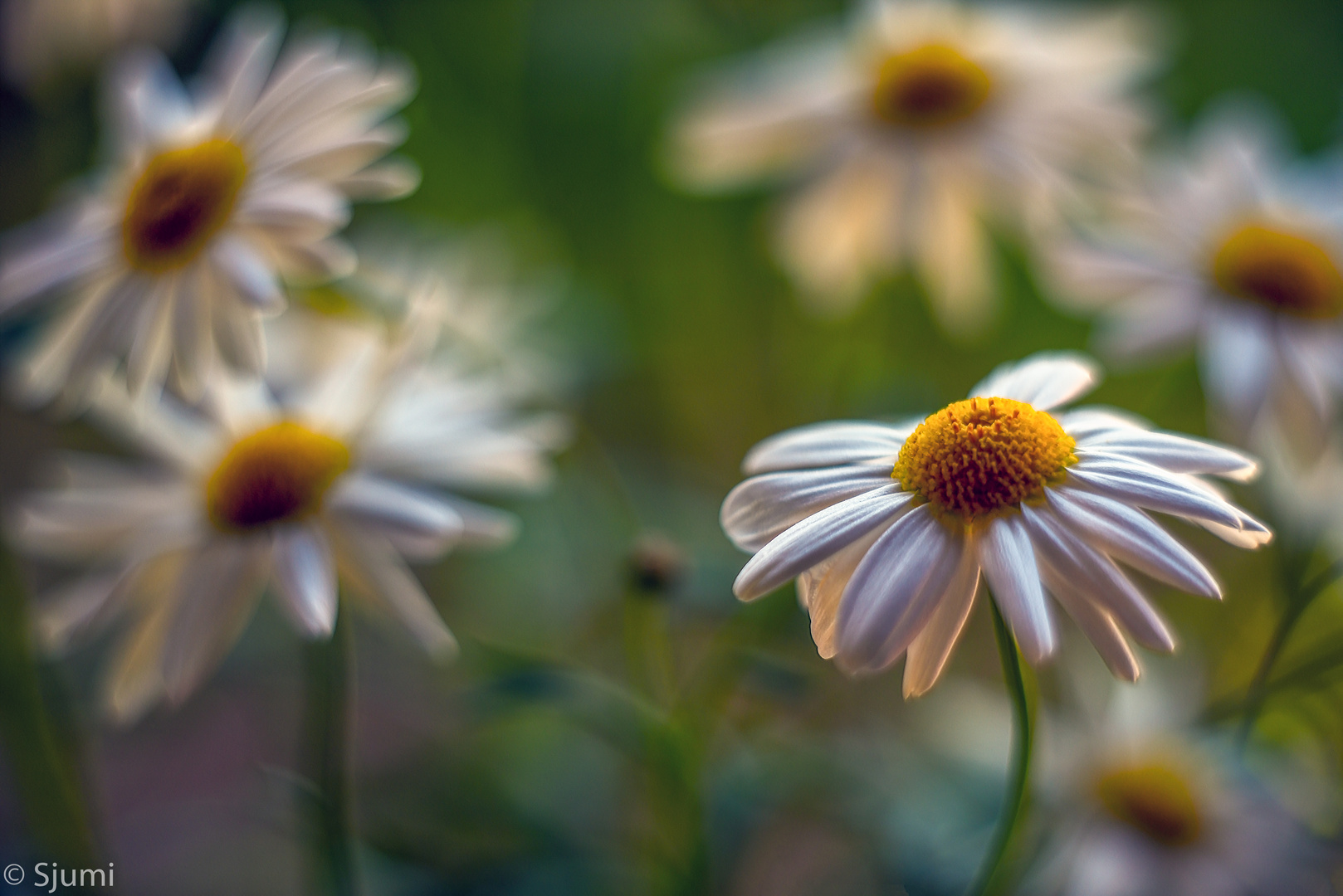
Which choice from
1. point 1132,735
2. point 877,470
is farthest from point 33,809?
point 1132,735

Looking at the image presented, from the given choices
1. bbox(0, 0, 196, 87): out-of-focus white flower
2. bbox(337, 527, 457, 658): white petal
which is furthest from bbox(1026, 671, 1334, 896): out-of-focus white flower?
bbox(0, 0, 196, 87): out-of-focus white flower

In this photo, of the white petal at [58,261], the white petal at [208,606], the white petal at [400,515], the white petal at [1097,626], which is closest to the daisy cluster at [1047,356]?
the white petal at [1097,626]

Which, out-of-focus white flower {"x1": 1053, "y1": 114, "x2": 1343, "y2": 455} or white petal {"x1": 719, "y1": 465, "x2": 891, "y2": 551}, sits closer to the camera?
white petal {"x1": 719, "y1": 465, "x2": 891, "y2": 551}

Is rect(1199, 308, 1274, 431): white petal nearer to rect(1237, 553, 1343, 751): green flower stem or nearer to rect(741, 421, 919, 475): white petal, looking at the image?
rect(1237, 553, 1343, 751): green flower stem

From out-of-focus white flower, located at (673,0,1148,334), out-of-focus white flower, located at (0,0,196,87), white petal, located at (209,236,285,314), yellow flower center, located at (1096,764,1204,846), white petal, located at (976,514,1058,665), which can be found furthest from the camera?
out-of-focus white flower, located at (0,0,196,87)

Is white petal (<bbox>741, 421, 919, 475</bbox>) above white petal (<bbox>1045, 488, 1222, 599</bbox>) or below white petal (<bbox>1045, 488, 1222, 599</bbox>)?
above

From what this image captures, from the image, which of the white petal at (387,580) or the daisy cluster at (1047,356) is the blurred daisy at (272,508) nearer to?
the white petal at (387,580)

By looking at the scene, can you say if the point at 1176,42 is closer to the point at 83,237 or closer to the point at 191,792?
the point at 83,237

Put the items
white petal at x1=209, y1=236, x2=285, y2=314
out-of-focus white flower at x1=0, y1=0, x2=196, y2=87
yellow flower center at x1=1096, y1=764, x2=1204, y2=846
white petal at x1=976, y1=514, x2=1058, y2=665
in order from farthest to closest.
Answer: out-of-focus white flower at x1=0, y1=0, x2=196, y2=87, yellow flower center at x1=1096, y1=764, x2=1204, y2=846, white petal at x1=209, y1=236, x2=285, y2=314, white petal at x1=976, y1=514, x2=1058, y2=665
